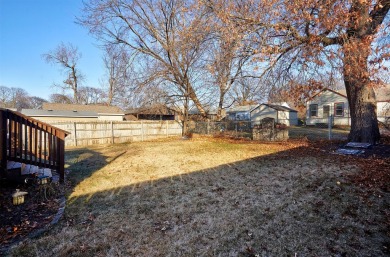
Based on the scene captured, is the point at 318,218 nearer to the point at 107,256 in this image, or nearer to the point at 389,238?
the point at 389,238

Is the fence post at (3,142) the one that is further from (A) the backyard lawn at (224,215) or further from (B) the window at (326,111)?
(B) the window at (326,111)

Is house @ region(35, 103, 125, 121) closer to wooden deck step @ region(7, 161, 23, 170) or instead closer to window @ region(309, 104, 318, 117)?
wooden deck step @ region(7, 161, 23, 170)

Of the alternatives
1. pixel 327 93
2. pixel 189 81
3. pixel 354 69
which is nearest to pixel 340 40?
pixel 354 69

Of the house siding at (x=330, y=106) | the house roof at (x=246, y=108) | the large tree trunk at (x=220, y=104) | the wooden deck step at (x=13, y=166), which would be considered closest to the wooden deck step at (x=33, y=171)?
the wooden deck step at (x=13, y=166)

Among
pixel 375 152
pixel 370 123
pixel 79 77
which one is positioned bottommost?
pixel 375 152

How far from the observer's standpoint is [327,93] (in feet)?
75.3

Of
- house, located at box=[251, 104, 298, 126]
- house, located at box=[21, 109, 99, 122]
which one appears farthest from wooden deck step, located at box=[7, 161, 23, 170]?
house, located at box=[251, 104, 298, 126]

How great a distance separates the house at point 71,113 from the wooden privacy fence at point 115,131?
1015cm

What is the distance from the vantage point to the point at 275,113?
2695cm

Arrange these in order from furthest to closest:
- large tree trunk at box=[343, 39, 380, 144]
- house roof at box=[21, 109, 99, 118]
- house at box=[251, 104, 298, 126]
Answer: house at box=[251, 104, 298, 126]
house roof at box=[21, 109, 99, 118]
large tree trunk at box=[343, 39, 380, 144]

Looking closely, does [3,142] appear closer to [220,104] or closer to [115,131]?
[115,131]

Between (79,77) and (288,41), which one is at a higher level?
(79,77)

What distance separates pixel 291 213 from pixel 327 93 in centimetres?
2414

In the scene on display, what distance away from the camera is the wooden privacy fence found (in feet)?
43.9
